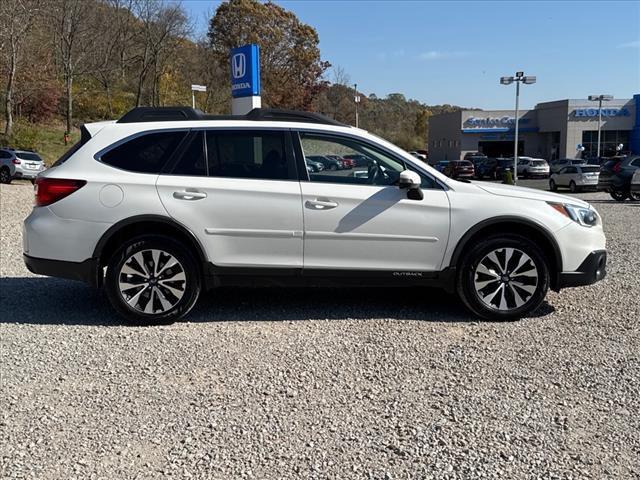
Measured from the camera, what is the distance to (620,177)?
2172 centimetres

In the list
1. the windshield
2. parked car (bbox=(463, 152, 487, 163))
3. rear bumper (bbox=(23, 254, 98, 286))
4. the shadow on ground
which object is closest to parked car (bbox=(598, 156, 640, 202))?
the shadow on ground

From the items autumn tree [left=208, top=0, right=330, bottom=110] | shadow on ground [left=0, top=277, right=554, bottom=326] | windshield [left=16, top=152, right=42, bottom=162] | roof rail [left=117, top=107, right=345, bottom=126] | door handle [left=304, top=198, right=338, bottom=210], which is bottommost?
shadow on ground [left=0, top=277, right=554, bottom=326]

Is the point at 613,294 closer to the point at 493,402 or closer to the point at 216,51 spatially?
the point at 493,402

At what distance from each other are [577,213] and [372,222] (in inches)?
75.0

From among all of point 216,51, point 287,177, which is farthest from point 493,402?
point 216,51

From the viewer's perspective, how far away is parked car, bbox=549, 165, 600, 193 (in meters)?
28.9

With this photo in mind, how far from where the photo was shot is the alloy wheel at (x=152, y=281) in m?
5.25

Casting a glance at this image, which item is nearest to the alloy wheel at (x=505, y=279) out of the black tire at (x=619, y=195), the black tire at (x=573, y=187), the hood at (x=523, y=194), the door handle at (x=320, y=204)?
the hood at (x=523, y=194)

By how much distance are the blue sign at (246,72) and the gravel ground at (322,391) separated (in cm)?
1001

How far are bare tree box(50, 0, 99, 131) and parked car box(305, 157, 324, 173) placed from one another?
3687cm

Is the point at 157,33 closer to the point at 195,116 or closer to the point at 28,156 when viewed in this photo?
the point at 28,156

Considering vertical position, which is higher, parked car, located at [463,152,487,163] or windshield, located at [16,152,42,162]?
parked car, located at [463,152,487,163]

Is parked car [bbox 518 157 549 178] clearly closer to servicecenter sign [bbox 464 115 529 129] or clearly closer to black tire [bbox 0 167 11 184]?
servicecenter sign [bbox 464 115 529 129]

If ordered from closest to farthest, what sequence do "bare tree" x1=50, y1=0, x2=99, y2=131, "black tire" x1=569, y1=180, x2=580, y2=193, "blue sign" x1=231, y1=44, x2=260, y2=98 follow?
"blue sign" x1=231, y1=44, x2=260, y2=98
"black tire" x1=569, y1=180, x2=580, y2=193
"bare tree" x1=50, y1=0, x2=99, y2=131
